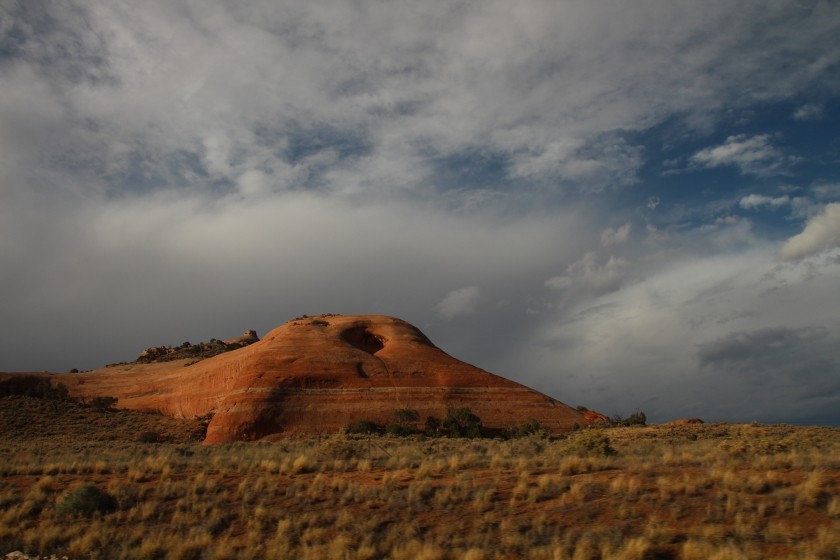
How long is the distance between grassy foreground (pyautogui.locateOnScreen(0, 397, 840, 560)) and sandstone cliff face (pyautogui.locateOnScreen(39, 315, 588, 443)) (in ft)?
103

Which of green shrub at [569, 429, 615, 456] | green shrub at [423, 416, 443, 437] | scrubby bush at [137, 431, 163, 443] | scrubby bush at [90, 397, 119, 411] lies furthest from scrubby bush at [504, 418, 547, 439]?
scrubby bush at [90, 397, 119, 411]

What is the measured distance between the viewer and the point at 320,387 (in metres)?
53.4

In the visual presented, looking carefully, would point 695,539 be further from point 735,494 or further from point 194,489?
point 194,489

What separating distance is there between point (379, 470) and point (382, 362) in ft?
133

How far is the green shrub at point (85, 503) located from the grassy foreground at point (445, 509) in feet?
0.22

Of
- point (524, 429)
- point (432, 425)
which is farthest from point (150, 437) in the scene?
point (524, 429)

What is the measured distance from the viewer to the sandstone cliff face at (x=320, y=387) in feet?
165

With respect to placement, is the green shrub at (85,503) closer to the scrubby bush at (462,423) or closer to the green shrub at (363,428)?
the green shrub at (363,428)

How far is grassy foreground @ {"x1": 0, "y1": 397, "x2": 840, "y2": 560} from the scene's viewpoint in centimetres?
1084

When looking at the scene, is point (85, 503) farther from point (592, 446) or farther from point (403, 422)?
point (403, 422)

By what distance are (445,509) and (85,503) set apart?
8882mm

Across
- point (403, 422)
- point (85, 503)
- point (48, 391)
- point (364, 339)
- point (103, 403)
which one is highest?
point (364, 339)

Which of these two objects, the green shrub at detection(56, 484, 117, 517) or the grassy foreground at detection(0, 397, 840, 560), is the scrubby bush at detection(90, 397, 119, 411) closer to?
the grassy foreground at detection(0, 397, 840, 560)

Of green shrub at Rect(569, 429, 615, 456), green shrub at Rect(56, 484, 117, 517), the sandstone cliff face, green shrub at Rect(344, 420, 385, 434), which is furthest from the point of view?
the sandstone cliff face
